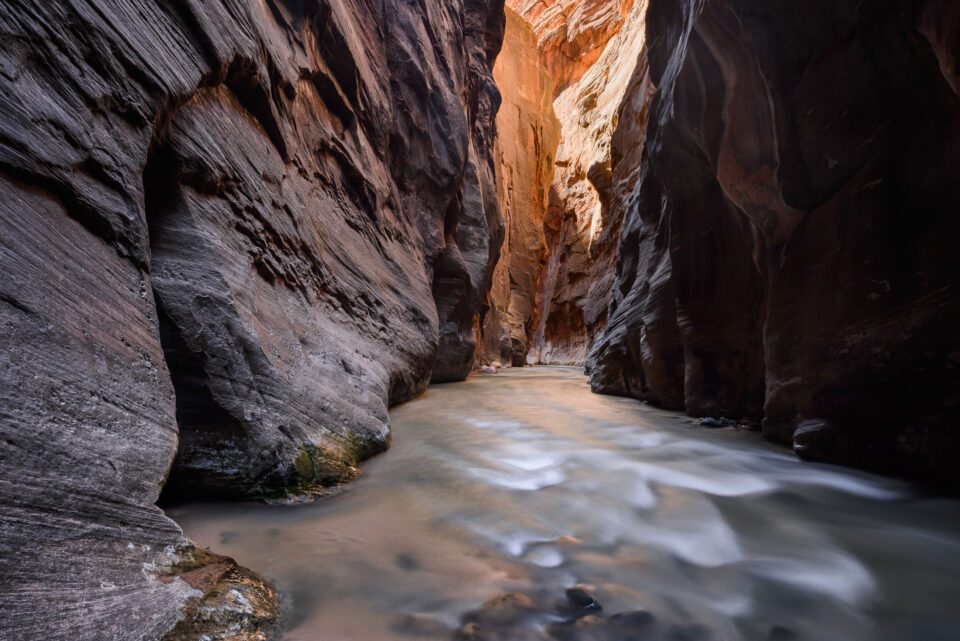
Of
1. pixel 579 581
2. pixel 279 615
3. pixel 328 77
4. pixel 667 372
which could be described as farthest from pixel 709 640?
pixel 328 77

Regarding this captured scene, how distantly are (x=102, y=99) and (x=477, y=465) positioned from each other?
2.99 metres

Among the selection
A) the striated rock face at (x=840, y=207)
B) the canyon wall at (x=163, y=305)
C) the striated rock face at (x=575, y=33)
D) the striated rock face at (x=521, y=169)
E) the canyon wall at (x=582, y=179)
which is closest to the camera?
the canyon wall at (x=163, y=305)

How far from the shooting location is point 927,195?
2.75m

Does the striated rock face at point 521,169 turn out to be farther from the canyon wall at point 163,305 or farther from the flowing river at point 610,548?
the flowing river at point 610,548

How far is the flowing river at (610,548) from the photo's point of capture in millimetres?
1499

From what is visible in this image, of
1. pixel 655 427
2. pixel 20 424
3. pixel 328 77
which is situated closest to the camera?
pixel 20 424

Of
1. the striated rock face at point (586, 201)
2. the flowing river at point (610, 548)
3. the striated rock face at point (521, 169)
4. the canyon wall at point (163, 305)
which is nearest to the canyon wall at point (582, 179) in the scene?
the striated rock face at point (586, 201)

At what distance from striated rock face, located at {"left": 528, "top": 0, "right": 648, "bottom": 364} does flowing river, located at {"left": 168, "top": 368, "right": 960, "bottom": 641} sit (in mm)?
15484

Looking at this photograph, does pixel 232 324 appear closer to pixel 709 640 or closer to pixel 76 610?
pixel 76 610

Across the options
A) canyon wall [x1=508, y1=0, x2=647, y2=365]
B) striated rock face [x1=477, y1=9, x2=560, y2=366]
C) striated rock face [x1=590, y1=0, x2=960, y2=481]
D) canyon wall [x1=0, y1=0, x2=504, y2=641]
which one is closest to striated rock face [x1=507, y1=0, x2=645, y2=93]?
canyon wall [x1=508, y1=0, x2=647, y2=365]

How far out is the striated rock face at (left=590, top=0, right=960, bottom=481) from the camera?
2.71 meters

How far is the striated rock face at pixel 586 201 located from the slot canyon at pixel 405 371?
13430 mm

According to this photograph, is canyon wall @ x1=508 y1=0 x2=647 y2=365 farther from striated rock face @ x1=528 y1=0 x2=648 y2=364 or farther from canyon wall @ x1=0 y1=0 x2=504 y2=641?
canyon wall @ x1=0 y1=0 x2=504 y2=641

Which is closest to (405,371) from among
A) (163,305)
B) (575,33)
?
(163,305)
